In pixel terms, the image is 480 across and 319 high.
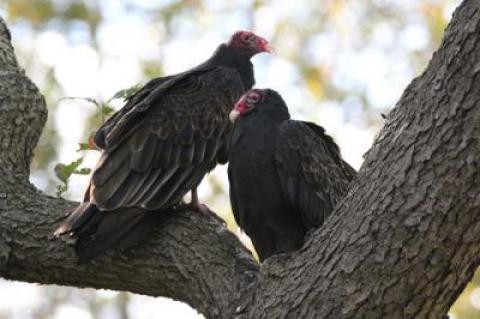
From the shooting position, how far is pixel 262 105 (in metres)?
4.54

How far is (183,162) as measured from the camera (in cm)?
468

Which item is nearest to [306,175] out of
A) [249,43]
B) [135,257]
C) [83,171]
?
[135,257]

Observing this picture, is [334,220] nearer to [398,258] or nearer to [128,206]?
[398,258]

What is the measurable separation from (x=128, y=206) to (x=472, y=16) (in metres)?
1.87

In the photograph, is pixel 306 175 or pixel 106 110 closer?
pixel 306 175

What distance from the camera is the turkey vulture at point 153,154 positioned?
413 cm

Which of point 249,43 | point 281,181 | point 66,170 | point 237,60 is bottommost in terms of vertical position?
point 281,181

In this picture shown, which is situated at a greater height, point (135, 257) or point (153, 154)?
point (153, 154)

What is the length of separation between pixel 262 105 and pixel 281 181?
19.8 inches

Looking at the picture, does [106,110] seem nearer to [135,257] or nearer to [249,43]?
[135,257]

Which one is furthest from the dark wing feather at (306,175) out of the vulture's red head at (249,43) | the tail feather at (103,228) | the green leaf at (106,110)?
the vulture's red head at (249,43)

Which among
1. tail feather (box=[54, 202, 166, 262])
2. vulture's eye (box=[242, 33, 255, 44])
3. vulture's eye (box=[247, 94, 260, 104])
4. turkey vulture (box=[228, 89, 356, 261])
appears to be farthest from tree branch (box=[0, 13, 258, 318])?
vulture's eye (box=[242, 33, 255, 44])

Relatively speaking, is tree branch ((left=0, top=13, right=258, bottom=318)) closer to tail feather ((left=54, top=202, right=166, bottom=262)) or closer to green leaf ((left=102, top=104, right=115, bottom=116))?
tail feather ((left=54, top=202, right=166, bottom=262))

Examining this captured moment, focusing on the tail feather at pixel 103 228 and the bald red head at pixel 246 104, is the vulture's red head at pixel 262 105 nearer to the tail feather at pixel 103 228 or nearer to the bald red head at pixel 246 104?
the bald red head at pixel 246 104
